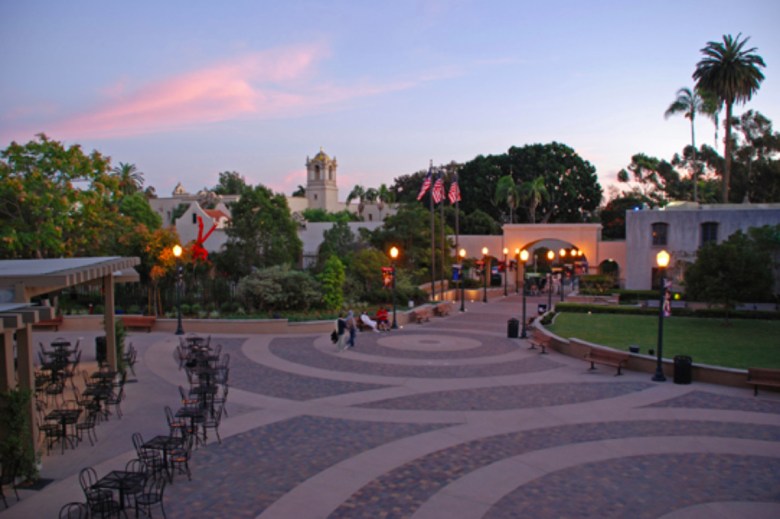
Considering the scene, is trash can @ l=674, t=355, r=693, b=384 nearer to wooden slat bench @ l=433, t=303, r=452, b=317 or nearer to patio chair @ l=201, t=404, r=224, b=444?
patio chair @ l=201, t=404, r=224, b=444

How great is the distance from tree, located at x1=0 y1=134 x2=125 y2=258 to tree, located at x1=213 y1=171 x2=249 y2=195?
103058 millimetres

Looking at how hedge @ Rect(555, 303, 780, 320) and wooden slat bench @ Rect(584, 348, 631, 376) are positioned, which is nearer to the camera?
wooden slat bench @ Rect(584, 348, 631, 376)

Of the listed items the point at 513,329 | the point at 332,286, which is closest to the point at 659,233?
the point at 513,329

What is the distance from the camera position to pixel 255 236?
144 feet

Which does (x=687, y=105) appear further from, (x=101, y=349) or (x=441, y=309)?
(x=101, y=349)

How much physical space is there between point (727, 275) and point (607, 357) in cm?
1256

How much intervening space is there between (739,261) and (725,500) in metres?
21.5

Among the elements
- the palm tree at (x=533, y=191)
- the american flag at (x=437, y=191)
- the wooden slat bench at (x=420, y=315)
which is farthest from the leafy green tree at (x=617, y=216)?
the wooden slat bench at (x=420, y=315)

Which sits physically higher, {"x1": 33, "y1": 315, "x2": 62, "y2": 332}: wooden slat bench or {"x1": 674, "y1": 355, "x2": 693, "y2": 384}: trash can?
{"x1": 33, "y1": 315, "x2": 62, "y2": 332}: wooden slat bench

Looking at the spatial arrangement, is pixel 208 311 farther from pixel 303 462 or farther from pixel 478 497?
pixel 478 497

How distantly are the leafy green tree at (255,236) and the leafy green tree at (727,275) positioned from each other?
89.1 feet

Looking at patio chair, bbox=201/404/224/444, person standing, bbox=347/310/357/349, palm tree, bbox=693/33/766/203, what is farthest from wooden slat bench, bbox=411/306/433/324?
palm tree, bbox=693/33/766/203

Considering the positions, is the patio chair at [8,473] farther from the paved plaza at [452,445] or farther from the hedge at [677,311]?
the hedge at [677,311]

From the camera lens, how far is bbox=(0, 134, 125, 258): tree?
3022cm
